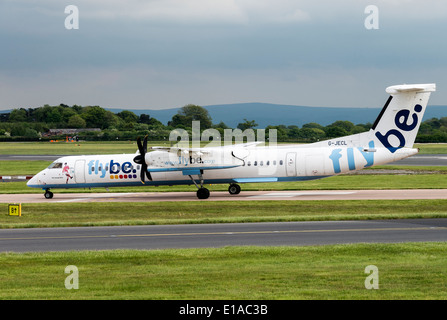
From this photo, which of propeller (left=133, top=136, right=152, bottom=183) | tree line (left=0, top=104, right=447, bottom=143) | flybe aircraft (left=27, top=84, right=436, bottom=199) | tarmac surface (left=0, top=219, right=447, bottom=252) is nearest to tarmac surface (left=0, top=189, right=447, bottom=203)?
flybe aircraft (left=27, top=84, right=436, bottom=199)

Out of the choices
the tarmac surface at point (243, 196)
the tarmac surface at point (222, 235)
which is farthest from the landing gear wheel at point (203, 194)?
the tarmac surface at point (222, 235)

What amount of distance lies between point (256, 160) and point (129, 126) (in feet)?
253

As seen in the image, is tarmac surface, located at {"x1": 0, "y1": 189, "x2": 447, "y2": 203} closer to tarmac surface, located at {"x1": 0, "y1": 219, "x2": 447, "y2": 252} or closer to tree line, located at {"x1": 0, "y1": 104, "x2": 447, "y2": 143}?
tarmac surface, located at {"x1": 0, "y1": 219, "x2": 447, "y2": 252}

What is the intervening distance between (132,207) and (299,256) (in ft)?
63.0

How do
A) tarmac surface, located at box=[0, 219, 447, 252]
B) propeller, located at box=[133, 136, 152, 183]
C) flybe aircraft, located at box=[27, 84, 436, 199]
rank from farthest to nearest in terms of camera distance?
propeller, located at box=[133, 136, 152, 183], flybe aircraft, located at box=[27, 84, 436, 199], tarmac surface, located at box=[0, 219, 447, 252]

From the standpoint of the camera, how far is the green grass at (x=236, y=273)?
1451 cm

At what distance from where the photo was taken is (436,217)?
28.8m

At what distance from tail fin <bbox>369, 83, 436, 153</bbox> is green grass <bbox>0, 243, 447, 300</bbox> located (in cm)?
1739

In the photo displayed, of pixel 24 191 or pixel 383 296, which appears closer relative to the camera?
pixel 383 296

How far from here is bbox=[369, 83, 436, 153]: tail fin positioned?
36469mm

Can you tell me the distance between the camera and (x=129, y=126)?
115250 millimetres

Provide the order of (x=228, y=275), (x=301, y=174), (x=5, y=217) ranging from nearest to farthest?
(x=228, y=275)
(x=5, y=217)
(x=301, y=174)
